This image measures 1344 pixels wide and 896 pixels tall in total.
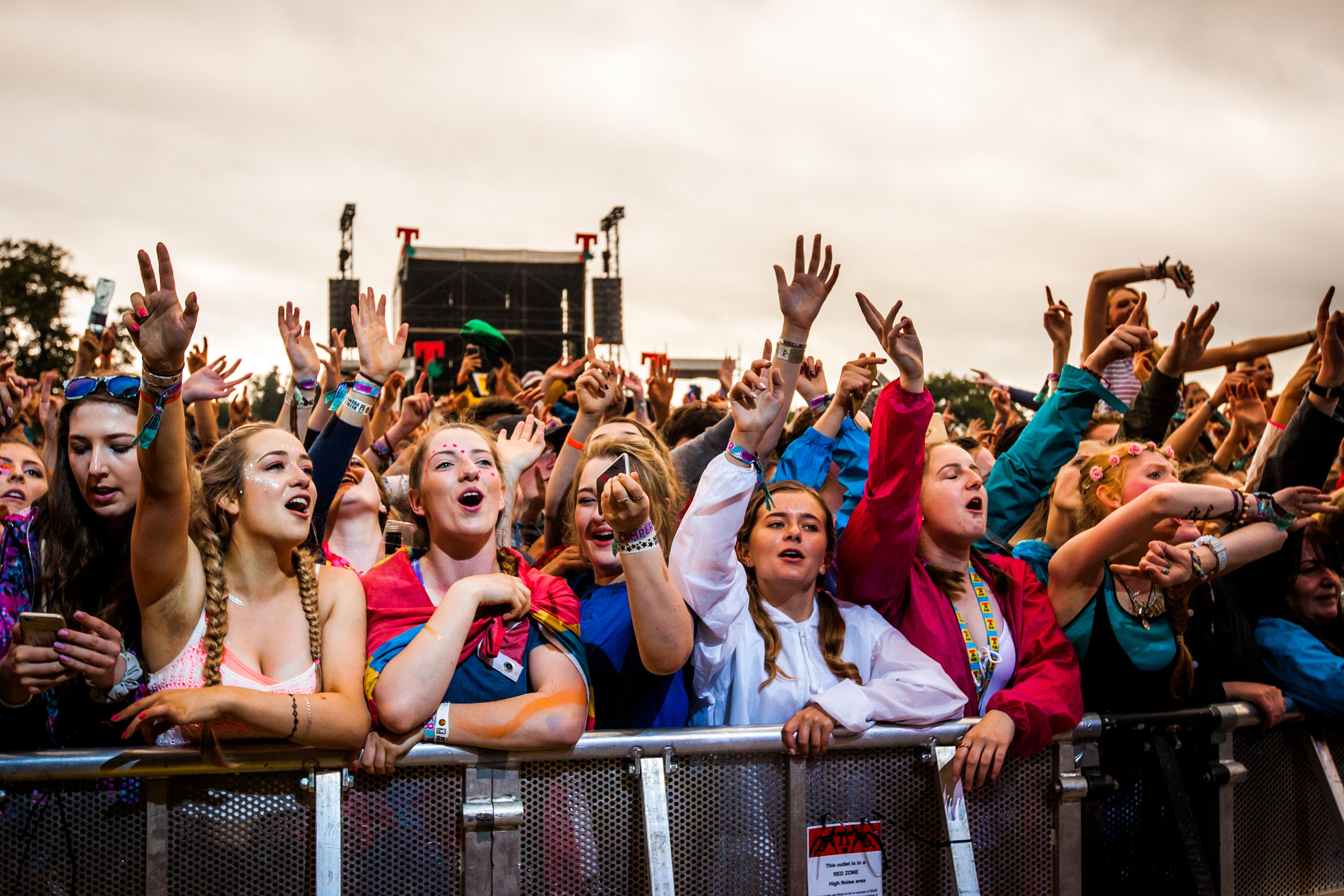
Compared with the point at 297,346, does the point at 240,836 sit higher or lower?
lower

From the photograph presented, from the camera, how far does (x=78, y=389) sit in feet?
8.92

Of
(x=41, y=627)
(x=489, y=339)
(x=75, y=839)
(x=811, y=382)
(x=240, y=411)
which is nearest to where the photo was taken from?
(x=41, y=627)

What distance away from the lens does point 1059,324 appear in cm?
496

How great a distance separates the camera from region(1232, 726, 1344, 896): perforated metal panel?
128 inches

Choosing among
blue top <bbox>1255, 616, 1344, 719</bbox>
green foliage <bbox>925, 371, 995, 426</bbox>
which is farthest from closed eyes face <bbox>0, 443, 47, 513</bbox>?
green foliage <bbox>925, 371, 995, 426</bbox>

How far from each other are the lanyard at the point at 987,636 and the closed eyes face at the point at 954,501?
0.19m

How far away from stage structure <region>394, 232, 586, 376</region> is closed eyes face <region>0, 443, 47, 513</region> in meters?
21.6

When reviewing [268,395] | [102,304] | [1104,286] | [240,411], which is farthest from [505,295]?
[268,395]

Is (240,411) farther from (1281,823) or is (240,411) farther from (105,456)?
(1281,823)

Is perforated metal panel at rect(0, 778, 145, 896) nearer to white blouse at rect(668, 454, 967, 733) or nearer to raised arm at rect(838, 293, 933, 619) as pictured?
white blouse at rect(668, 454, 967, 733)

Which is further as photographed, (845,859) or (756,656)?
(756,656)

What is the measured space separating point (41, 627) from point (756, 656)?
179 cm

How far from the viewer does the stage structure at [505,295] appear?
26375mm

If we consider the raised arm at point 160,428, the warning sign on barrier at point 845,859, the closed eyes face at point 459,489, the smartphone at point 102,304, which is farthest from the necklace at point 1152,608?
the smartphone at point 102,304
